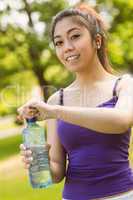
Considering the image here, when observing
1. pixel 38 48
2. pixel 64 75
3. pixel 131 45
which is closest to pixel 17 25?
pixel 38 48

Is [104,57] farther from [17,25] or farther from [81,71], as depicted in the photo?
[17,25]

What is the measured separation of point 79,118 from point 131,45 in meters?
15.7

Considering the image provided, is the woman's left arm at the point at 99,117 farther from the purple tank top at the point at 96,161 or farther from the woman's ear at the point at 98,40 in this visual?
the woman's ear at the point at 98,40

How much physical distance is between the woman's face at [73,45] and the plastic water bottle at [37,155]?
291 millimetres

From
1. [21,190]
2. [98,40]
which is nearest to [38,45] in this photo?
[21,190]

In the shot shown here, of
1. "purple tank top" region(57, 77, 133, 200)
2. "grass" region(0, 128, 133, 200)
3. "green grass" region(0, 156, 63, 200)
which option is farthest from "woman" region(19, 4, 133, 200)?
"green grass" region(0, 156, 63, 200)

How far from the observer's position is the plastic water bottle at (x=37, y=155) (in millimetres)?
2195

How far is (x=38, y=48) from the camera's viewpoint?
56.4ft

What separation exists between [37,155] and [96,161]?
0.77 ft

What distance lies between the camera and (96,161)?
2.16 m

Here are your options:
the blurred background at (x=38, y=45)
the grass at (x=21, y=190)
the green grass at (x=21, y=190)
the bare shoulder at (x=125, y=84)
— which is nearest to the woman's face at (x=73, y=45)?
the bare shoulder at (x=125, y=84)

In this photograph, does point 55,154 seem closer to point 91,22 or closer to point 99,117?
point 99,117

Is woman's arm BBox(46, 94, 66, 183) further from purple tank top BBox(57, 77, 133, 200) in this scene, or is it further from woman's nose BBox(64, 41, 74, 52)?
woman's nose BBox(64, 41, 74, 52)

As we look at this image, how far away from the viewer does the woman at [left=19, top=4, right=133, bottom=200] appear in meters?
2.07
